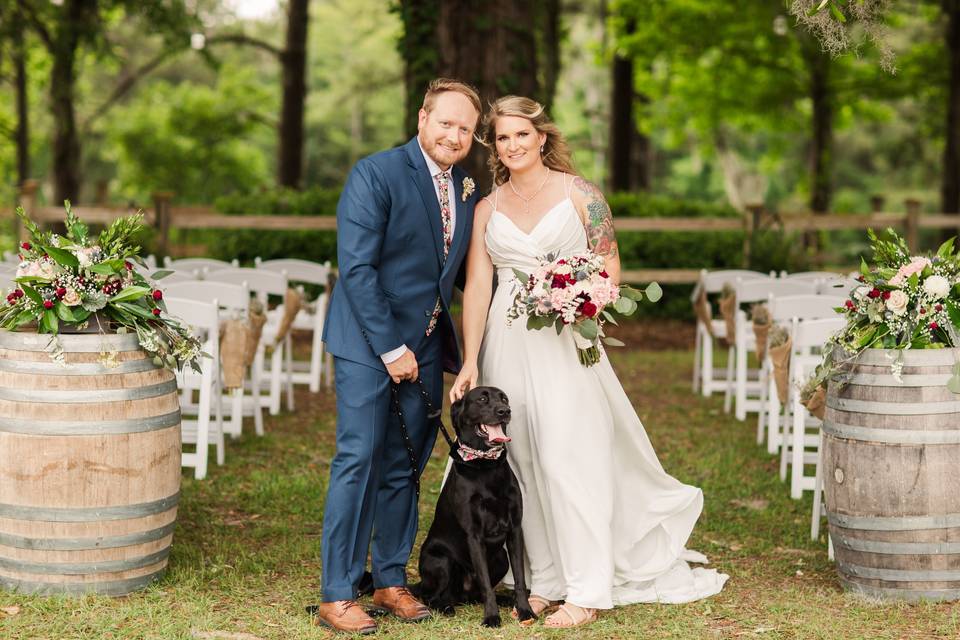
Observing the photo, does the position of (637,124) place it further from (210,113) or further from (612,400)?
(612,400)

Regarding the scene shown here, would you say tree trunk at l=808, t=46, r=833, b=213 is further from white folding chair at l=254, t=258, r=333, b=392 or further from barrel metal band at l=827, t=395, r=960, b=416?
barrel metal band at l=827, t=395, r=960, b=416

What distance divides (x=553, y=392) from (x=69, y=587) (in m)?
2.15

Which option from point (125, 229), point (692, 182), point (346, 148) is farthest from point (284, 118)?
point (692, 182)

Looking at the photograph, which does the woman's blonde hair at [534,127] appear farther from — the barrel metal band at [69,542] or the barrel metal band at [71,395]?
the barrel metal band at [69,542]

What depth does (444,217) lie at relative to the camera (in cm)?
460

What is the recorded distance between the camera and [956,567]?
4680 mm

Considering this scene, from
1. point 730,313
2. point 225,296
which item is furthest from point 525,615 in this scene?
point 730,313

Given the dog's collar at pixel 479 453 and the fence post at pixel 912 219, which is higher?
the fence post at pixel 912 219

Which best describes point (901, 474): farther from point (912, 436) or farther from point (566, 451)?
point (566, 451)

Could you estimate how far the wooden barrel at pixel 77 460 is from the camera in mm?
4426

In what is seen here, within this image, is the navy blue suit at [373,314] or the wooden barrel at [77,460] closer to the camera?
the navy blue suit at [373,314]

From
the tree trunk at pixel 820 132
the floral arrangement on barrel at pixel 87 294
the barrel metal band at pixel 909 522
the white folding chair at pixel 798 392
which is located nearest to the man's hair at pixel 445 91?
the floral arrangement on barrel at pixel 87 294

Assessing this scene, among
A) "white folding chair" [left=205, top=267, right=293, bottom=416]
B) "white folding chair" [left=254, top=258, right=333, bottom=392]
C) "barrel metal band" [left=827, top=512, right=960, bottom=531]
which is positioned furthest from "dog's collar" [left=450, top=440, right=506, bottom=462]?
"white folding chair" [left=254, top=258, right=333, bottom=392]

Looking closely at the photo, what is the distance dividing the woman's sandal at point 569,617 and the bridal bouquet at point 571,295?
1104 millimetres
